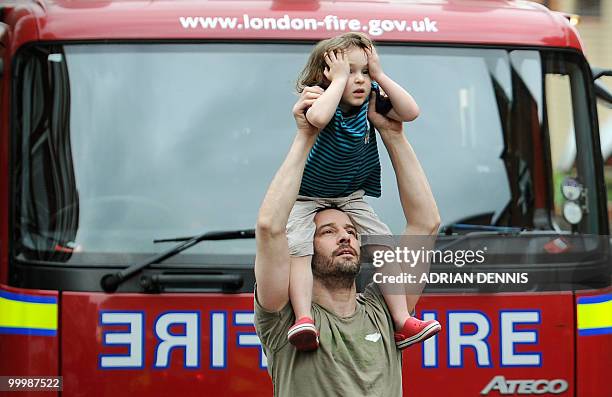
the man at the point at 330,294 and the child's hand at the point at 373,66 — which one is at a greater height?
the child's hand at the point at 373,66

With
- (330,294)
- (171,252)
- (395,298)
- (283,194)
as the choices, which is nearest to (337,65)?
(283,194)

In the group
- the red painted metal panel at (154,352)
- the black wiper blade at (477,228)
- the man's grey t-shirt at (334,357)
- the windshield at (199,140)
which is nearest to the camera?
the man's grey t-shirt at (334,357)

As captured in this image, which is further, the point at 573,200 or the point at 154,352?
the point at 573,200

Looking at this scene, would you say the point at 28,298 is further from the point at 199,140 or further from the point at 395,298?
the point at 395,298

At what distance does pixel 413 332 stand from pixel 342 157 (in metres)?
0.56

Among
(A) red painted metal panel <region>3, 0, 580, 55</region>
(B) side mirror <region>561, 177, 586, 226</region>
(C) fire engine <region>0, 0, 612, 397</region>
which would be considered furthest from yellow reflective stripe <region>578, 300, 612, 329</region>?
(A) red painted metal panel <region>3, 0, 580, 55</region>

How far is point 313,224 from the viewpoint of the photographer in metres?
3.44

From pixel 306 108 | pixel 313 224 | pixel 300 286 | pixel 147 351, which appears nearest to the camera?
pixel 306 108

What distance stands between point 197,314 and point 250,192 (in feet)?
1.88

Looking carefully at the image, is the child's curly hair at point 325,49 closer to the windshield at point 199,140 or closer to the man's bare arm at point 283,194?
the man's bare arm at point 283,194

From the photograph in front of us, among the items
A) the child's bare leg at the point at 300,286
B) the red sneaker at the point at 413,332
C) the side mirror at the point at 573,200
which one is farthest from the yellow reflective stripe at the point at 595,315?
the child's bare leg at the point at 300,286

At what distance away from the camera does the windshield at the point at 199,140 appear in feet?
15.3

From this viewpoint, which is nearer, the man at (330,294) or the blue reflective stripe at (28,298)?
the man at (330,294)

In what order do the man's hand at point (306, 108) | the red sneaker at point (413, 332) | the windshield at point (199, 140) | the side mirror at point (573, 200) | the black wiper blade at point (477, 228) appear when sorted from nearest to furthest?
the man's hand at point (306, 108) → the red sneaker at point (413, 332) → the windshield at point (199, 140) → the black wiper blade at point (477, 228) → the side mirror at point (573, 200)
